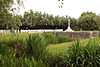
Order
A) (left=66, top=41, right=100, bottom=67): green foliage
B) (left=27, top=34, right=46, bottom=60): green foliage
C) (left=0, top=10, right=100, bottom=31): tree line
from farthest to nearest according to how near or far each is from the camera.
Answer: (left=0, top=10, right=100, bottom=31): tree line
(left=27, top=34, right=46, bottom=60): green foliage
(left=66, top=41, right=100, bottom=67): green foliage

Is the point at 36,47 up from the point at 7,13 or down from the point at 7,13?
down

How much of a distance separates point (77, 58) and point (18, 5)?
291cm

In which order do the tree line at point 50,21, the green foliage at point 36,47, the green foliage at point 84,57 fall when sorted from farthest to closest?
the tree line at point 50,21 → the green foliage at point 36,47 → the green foliage at point 84,57

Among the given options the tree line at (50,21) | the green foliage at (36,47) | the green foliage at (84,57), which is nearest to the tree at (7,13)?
the green foliage at (36,47)

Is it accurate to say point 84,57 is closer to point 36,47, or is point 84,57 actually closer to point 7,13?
point 36,47

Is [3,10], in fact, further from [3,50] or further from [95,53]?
[95,53]

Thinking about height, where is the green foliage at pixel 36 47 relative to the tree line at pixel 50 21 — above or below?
below

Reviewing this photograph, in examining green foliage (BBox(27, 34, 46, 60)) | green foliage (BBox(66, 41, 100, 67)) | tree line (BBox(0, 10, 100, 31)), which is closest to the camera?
green foliage (BBox(66, 41, 100, 67))

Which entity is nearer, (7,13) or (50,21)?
(7,13)

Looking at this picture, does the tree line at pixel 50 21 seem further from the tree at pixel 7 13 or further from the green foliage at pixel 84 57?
the green foliage at pixel 84 57

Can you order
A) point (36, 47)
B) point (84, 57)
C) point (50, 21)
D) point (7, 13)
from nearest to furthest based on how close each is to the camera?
point (84, 57) < point (36, 47) < point (7, 13) < point (50, 21)

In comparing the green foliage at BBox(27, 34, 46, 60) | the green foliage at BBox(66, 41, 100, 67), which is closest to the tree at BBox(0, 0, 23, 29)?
the green foliage at BBox(27, 34, 46, 60)

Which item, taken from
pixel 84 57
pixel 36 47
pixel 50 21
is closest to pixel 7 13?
pixel 36 47

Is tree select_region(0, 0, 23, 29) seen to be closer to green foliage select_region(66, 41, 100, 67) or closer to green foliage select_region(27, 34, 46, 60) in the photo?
green foliage select_region(27, 34, 46, 60)
